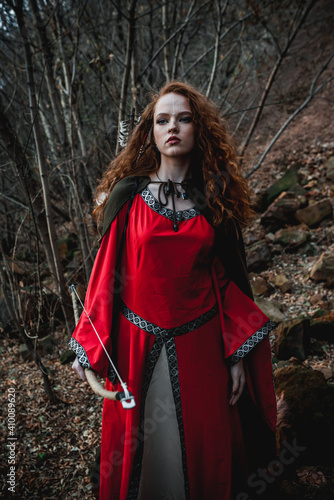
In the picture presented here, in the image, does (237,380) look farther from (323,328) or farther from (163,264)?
(323,328)

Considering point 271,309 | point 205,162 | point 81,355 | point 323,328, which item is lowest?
point 323,328

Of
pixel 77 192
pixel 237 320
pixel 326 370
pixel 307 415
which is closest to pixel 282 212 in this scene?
pixel 326 370

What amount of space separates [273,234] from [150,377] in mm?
3681

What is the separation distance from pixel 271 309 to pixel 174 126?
2.41m

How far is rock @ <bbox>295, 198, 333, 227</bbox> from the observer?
14.7 feet

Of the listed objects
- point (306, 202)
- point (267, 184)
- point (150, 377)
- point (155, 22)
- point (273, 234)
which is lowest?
point (150, 377)

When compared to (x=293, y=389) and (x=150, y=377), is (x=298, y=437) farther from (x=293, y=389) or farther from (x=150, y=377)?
(x=150, y=377)

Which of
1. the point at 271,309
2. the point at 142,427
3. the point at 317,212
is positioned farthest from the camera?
the point at 317,212

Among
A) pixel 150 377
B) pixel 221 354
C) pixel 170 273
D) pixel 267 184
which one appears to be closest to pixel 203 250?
pixel 170 273

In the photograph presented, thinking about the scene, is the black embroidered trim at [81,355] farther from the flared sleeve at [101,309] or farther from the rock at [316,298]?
the rock at [316,298]

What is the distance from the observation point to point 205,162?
5.40 ft

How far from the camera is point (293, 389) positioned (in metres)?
2.02

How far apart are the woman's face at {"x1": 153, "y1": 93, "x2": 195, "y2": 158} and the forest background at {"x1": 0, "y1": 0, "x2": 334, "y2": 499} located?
2.26ft

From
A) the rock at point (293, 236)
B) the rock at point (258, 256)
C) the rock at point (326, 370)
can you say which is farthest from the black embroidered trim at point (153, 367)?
the rock at point (293, 236)
